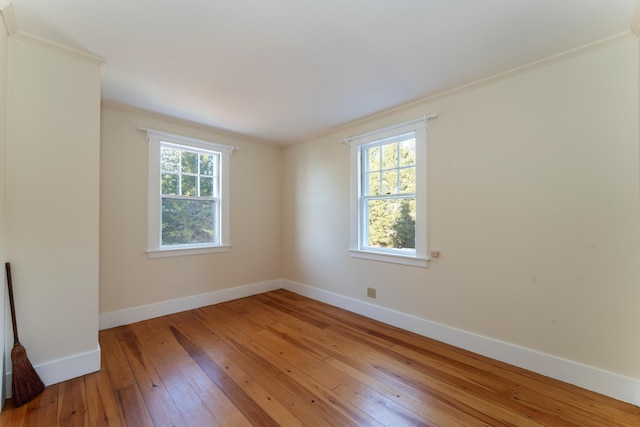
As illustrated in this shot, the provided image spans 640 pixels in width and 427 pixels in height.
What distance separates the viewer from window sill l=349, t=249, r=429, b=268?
292 cm

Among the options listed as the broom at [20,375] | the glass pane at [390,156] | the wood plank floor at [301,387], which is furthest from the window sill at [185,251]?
the glass pane at [390,156]

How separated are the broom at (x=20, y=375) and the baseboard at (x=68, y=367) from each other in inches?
3.6

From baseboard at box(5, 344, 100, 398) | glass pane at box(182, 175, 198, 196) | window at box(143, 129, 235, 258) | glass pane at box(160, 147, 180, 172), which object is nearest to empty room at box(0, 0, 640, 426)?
baseboard at box(5, 344, 100, 398)

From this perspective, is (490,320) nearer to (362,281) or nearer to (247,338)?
(362,281)

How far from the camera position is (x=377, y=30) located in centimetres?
184

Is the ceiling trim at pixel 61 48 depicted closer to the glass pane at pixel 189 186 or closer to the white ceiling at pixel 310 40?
the white ceiling at pixel 310 40

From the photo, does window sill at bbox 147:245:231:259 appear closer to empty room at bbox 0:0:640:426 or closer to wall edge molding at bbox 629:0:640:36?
empty room at bbox 0:0:640:426

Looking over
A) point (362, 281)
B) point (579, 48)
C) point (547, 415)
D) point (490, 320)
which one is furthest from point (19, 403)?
point (579, 48)

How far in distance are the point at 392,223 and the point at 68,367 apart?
3.27 meters

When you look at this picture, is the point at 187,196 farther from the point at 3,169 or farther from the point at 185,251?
the point at 3,169

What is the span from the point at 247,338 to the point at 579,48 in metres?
3.81

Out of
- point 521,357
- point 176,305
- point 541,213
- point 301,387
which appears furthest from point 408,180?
point 176,305

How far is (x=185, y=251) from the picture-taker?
3621mm

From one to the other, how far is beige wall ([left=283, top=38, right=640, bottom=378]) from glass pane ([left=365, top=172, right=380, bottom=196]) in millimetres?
716
